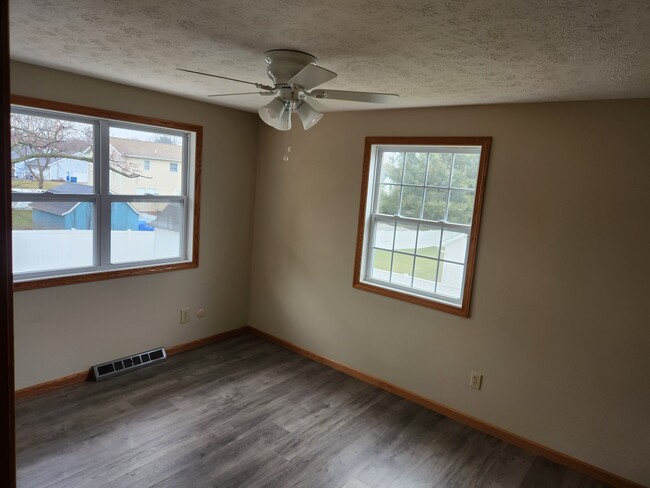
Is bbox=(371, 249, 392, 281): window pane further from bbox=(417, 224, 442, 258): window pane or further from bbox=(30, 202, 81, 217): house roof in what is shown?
bbox=(30, 202, 81, 217): house roof

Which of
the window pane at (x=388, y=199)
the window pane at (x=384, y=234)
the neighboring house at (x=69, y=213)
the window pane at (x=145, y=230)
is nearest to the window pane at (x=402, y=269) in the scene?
the window pane at (x=384, y=234)

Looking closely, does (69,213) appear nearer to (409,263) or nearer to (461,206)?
(409,263)

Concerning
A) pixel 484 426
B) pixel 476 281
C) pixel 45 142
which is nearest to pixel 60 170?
pixel 45 142

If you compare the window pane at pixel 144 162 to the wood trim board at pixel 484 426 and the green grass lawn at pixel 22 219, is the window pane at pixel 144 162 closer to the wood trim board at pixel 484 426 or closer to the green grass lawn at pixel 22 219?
the green grass lawn at pixel 22 219

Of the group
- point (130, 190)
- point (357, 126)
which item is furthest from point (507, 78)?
point (130, 190)

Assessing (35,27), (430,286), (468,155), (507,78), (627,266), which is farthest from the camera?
(430,286)

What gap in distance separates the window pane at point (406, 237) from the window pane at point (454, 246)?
0.26 m

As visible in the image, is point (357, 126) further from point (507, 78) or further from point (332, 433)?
point (332, 433)

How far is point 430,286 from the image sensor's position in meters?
3.34

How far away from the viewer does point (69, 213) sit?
310 cm

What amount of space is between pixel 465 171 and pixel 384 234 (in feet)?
2.81

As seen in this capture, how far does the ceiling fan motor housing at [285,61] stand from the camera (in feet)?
6.40

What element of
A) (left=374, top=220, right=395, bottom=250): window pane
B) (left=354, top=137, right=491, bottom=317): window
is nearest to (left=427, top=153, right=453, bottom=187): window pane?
(left=354, top=137, right=491, bottom=317): window

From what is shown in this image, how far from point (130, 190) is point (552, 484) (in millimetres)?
3695
